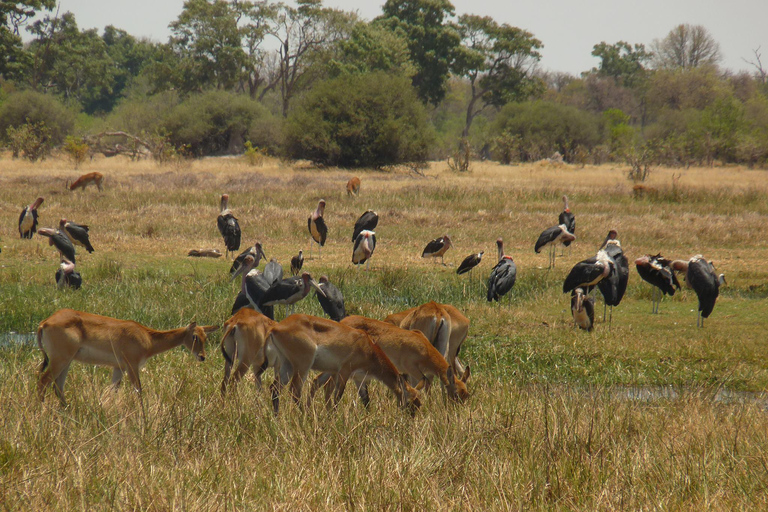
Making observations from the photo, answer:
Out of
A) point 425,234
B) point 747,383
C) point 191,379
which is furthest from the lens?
point 425,234

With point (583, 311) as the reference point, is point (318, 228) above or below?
above

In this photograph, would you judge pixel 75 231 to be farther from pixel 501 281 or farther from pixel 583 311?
pixel 583 311

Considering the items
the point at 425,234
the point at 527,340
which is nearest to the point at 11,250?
the point at 425,234

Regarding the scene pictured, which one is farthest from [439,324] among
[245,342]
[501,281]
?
[501,281]

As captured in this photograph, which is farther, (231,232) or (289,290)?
(231,232)

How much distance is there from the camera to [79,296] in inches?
392

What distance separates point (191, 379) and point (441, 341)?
81.0 inches

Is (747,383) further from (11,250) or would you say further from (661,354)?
(11,250)

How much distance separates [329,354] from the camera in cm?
529

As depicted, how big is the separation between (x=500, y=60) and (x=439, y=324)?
51410 millimetres

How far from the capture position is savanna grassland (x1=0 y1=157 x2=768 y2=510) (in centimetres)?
392

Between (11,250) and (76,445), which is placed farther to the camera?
(11,250)

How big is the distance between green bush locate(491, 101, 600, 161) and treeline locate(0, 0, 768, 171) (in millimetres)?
93

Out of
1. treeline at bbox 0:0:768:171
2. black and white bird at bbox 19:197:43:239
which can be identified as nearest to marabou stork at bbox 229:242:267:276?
black and white bird at bbox 19:197:43:239
